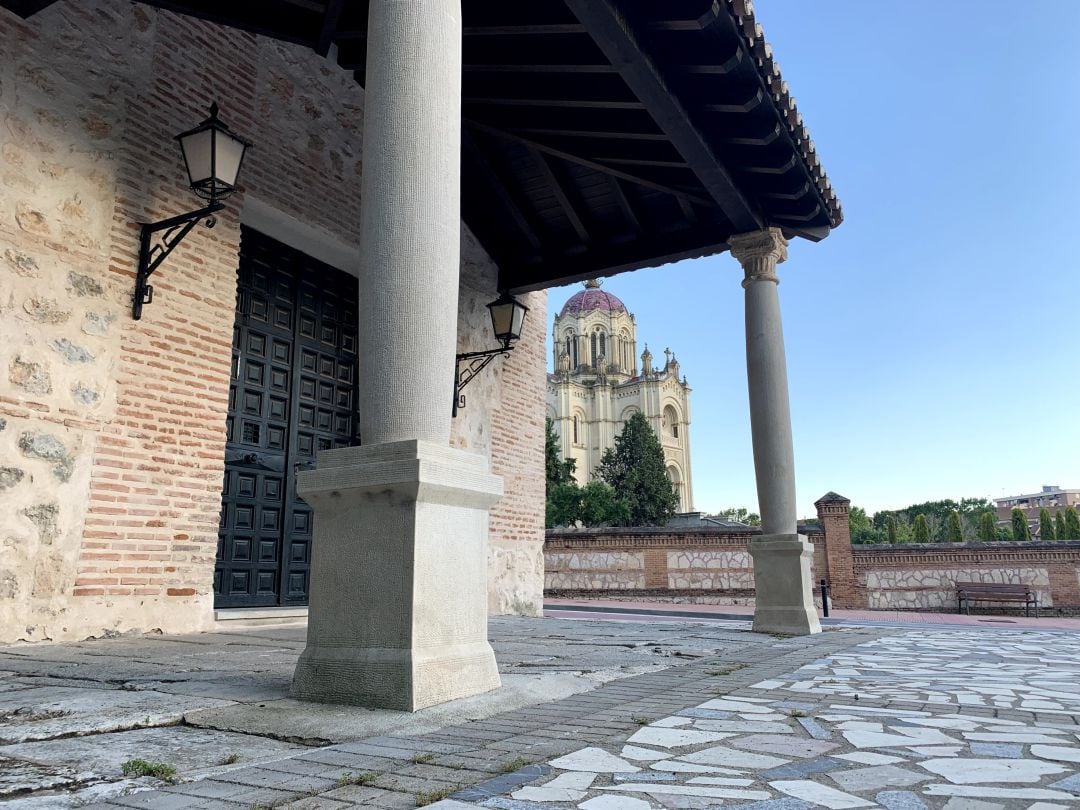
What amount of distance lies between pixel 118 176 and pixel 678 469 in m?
65.7

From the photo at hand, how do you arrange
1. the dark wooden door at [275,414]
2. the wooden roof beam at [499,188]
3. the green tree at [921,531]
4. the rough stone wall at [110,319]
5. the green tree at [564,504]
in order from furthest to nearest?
the green tree at [564,504] < the green tree at [921,531] < the wooden roof beam at [499,188] < the dark wooden door at [275,414] < the rough stone wall at [110,319]

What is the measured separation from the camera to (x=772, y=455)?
23.9ft

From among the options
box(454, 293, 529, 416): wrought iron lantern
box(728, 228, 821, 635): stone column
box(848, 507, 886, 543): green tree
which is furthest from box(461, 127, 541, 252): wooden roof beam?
box(848, 507, 886, 543): green tree

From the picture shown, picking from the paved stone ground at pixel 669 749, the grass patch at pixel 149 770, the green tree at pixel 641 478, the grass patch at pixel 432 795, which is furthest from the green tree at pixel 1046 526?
the grass patch at pixel 149 770

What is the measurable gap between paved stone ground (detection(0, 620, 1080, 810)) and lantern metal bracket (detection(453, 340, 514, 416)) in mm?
4586

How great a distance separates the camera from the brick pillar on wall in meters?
17.4

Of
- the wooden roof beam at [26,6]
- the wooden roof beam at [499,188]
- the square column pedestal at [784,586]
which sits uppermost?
the wooden roof beam at [499,188]

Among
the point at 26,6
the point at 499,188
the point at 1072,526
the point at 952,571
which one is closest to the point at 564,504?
the point at 1072,526

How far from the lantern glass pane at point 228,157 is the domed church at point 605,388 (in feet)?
196

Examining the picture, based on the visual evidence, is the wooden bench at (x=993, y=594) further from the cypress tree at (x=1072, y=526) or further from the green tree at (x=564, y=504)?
the green tree at (x=564, y=504)

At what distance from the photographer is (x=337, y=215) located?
22.9 feet

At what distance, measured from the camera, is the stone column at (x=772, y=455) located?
7.02 m

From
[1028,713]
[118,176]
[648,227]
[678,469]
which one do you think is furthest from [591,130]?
[678,469]

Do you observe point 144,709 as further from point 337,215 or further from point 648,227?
point 648,227
